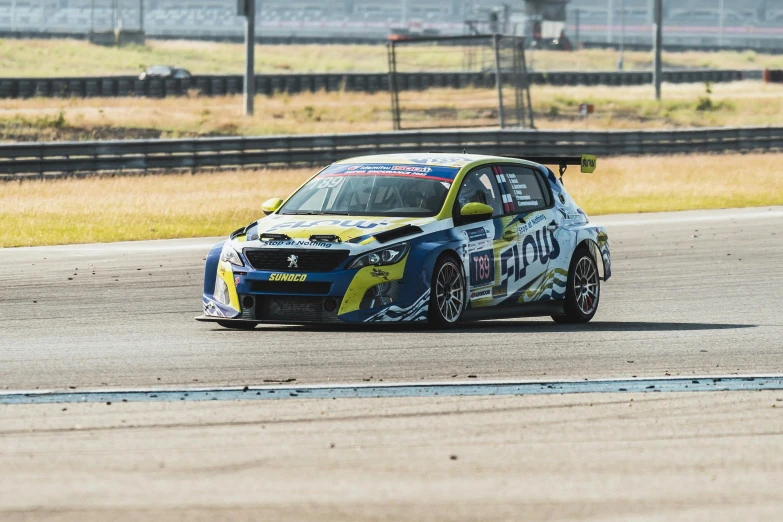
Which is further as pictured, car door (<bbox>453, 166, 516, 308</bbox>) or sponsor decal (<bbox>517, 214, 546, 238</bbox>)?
sponsor decal (<bbox>517, 214, 546, 238</bbox>)

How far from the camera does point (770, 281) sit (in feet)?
52.2

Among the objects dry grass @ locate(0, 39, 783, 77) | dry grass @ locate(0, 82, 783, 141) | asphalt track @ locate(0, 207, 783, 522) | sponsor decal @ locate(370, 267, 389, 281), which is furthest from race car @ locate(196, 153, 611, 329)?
dry grass @ locate(0, 39, 783, 77)

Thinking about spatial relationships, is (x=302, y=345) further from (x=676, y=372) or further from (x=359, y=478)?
(x=359, y=478)

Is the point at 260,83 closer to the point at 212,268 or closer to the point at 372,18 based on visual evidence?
the point at 212,268

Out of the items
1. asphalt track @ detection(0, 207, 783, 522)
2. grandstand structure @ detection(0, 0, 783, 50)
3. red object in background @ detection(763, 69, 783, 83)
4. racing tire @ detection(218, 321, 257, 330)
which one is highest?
grandstand structure @ detection(0, 0, 783, 50)

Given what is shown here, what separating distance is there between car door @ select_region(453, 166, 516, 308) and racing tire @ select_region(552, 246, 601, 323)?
34.6 inches

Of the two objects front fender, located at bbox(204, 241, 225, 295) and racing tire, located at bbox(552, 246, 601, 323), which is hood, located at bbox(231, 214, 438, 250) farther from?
racing tire, located at bbox(552, 246, 601, 323)

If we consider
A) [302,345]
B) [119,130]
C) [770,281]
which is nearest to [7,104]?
[119,130]

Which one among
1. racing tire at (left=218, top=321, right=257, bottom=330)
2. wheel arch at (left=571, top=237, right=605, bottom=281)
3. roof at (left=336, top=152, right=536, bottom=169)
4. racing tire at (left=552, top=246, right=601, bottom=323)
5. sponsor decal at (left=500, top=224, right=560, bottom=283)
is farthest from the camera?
wheel arch at (left=571, top=237, right=605, bottom=281)

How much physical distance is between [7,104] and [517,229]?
143 ft

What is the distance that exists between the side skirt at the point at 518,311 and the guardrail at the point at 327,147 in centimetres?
1227

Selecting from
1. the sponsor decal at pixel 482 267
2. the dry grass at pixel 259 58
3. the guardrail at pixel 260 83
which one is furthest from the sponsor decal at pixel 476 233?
the dry grass at pixel 259 58

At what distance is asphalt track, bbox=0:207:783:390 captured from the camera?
9.21 m

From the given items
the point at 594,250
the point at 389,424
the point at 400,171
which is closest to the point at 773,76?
the point at 594,250
